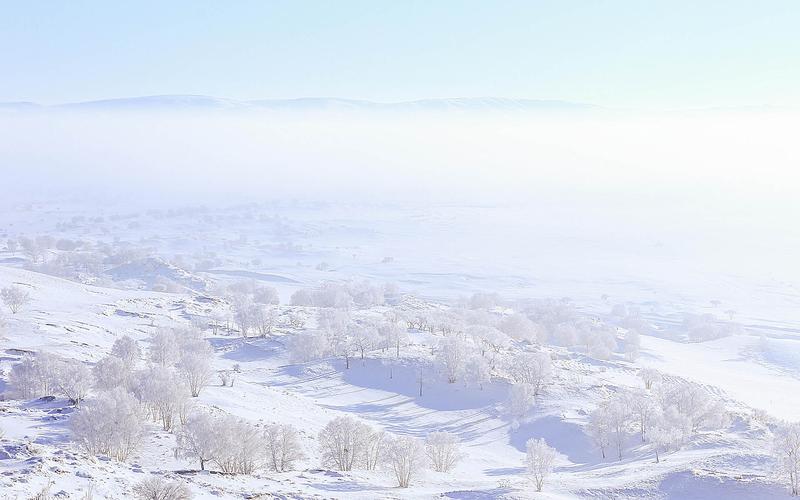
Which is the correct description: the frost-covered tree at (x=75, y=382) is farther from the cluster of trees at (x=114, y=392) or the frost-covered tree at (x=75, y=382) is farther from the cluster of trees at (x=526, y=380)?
the cluster of trees at (x=526, y=380)

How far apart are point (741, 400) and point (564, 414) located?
139ft

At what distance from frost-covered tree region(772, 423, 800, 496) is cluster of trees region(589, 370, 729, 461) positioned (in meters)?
11.0

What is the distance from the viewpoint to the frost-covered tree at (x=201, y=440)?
3769 centimetres

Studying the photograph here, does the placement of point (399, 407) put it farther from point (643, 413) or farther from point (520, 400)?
point (643, 413)

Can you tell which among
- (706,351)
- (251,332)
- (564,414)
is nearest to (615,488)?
(564,414)

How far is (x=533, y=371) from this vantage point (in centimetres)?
7669

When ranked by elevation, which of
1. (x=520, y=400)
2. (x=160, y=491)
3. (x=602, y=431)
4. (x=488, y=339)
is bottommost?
(x=520, y=400)

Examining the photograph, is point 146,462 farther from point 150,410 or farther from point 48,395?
point 48,395

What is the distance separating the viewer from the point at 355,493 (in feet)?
118

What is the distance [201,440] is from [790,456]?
38.0 m

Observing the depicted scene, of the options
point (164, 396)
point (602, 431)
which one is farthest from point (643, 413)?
point (164, 396)

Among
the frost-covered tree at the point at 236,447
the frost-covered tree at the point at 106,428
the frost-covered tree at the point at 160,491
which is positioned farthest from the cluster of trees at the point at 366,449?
the frost-covered tree at the point at 160,491

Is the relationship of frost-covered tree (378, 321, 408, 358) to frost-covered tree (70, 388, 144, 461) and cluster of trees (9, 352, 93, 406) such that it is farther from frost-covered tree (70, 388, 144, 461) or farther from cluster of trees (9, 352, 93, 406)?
frost-covered tree (70, 388, 144, 461)

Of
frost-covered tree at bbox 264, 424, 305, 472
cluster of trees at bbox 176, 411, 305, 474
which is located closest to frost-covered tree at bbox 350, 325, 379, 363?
frost-covered tree at bbox 264, 424, 305, 472
